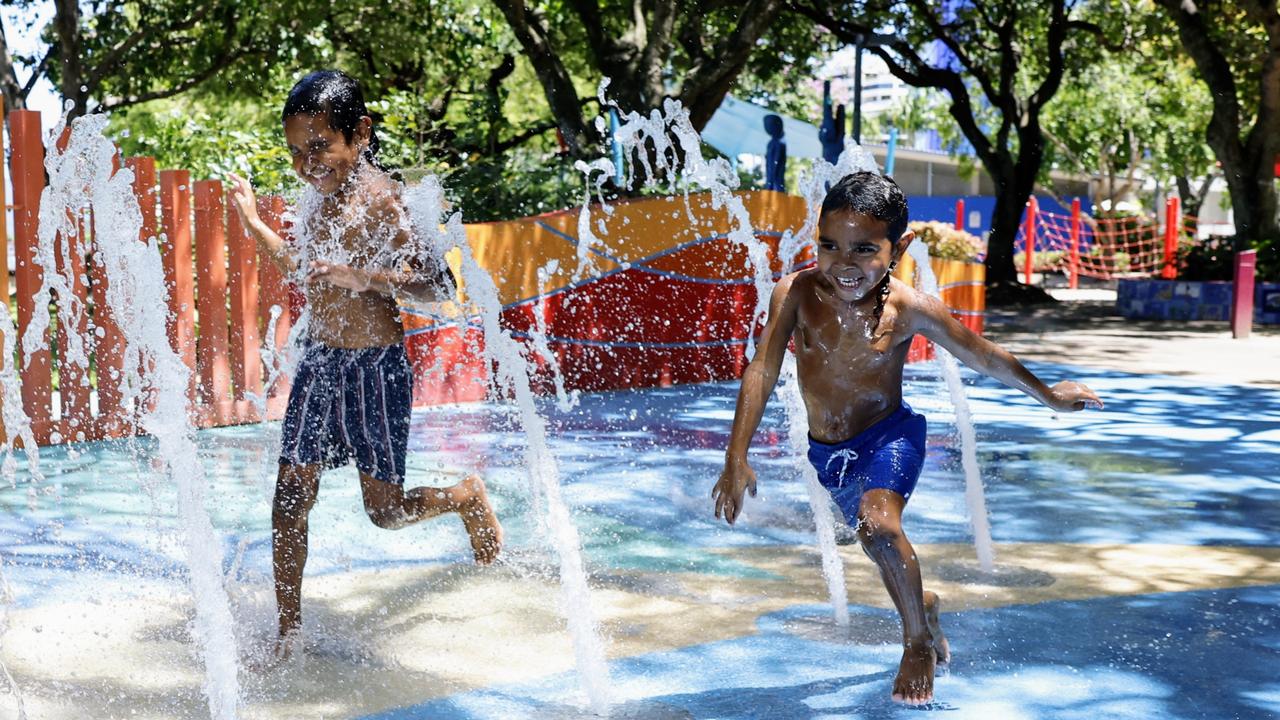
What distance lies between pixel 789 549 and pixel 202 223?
13.7 feet

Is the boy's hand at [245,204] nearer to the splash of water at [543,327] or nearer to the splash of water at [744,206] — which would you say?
the splash of water at [744,206]

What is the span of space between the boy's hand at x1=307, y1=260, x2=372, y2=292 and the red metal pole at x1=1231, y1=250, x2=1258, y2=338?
12.8 m

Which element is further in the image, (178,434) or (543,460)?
(543,460)

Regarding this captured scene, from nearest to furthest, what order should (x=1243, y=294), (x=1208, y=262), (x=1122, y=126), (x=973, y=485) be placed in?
(x=973, y=485) < (x=1243, y=294) < (x=1208, y=262) < (x=1122, y=126)

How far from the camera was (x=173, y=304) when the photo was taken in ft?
24.2

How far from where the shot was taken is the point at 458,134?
13.4m

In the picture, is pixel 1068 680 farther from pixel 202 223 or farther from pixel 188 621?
pixel 202 223

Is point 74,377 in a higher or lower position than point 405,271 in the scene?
lower

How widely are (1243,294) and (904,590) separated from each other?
41.5ft

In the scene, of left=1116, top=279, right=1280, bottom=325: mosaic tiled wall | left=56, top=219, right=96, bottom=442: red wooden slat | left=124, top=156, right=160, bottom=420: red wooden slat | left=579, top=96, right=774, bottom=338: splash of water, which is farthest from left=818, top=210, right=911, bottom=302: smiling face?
left=1116, top=279, right=1280, bottom=325: mosaic tiled wall

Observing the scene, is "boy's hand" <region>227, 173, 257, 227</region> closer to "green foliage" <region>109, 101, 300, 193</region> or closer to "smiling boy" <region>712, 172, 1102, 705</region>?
"smiling boy" <region>712, 172, 1102, 705</region>

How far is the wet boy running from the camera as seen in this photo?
358 cm

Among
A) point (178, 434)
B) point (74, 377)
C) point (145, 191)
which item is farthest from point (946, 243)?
point (178, 434)

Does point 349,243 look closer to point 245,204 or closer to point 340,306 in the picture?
point 340,306
